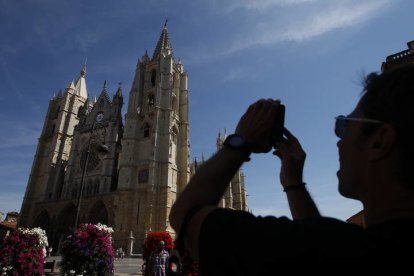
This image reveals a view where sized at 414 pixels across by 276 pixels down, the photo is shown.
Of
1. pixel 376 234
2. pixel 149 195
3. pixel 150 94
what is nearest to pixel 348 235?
pixel 376 234

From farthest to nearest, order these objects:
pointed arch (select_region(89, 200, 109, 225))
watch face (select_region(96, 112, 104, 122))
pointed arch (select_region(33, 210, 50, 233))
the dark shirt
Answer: watch face (select_region(96, 112, 104, 122)) < pointed arch (select_region(33, 210, 50, 233)) < pointed arch (select_region(89, 200, 109, 225)) < the dark shirt

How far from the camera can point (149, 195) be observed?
3103 centimetres

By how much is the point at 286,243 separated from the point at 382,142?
52cm

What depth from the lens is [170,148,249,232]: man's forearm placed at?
988 mm

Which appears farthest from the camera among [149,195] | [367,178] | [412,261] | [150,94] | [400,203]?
[150,94]

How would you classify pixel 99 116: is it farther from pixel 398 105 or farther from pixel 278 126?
pixel 398 105

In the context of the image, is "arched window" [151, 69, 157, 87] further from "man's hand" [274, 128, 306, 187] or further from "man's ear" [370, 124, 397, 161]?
"man's ear" [370, 124, 397, 161]

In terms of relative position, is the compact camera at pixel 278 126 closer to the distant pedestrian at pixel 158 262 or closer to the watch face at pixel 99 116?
the distant pedestrian at pixel 158 262

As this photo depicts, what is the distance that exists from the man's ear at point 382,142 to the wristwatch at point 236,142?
444mm

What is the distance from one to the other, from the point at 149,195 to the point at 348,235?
31.4 metres

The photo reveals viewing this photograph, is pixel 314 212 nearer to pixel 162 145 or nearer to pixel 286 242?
pixel 286 242

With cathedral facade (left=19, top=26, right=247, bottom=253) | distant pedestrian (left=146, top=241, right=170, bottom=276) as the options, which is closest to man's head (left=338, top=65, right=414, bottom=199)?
distant pedestrian (left=146, top=241, right=170, bottom=276)

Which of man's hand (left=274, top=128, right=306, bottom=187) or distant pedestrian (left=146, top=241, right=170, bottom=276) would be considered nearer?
man's hand (left=274, top=128, right=306, bottom=187)

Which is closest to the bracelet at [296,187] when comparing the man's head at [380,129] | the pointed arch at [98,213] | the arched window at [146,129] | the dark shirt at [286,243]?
the man's head at [380,129]
